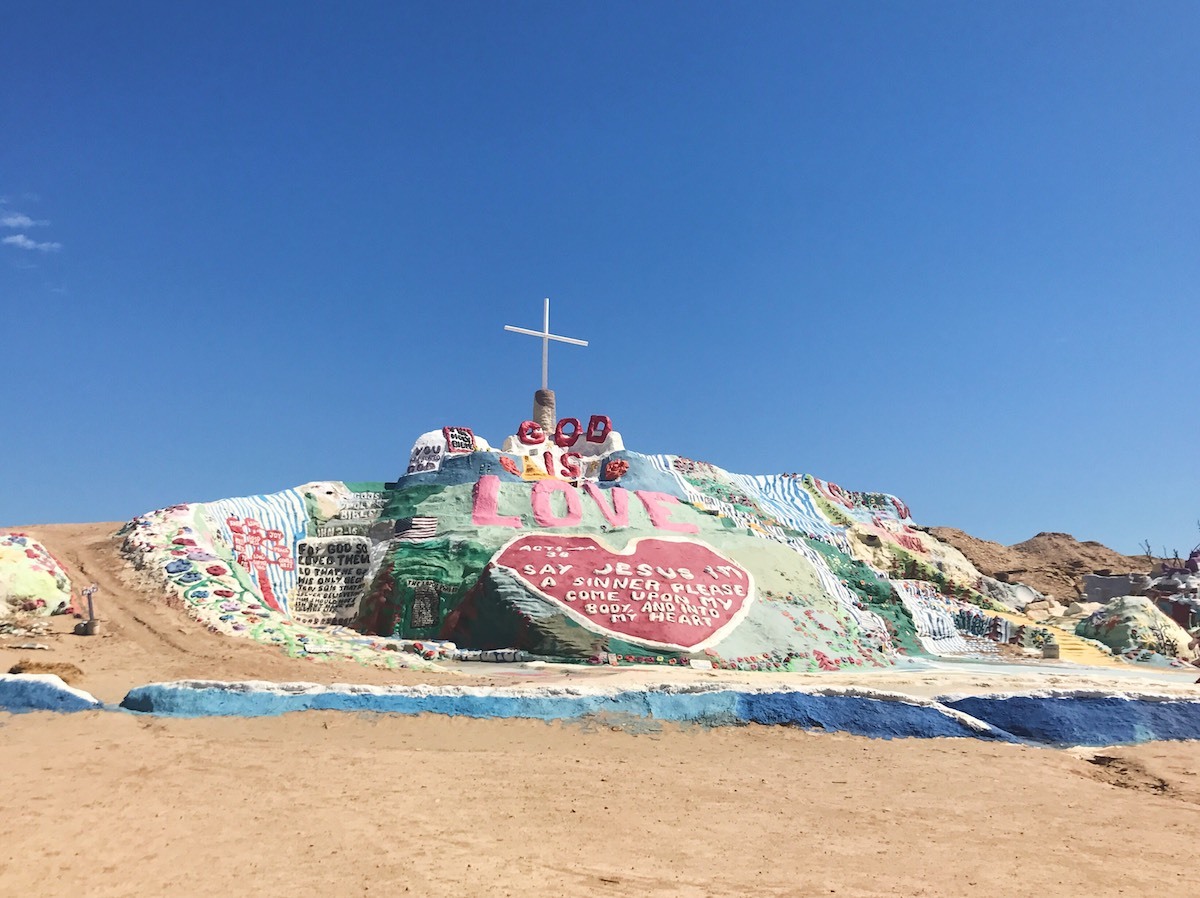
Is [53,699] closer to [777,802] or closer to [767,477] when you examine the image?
[777,802]

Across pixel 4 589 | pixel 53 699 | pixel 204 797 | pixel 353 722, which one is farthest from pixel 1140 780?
pixel 4 589

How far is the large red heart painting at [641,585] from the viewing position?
14609mm

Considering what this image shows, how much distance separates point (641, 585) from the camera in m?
15.4

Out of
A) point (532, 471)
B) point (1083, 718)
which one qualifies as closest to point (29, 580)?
point (532, 471)

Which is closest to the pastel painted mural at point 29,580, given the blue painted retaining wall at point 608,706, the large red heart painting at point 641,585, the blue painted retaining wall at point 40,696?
the blue painted retaining wall at point 40,696

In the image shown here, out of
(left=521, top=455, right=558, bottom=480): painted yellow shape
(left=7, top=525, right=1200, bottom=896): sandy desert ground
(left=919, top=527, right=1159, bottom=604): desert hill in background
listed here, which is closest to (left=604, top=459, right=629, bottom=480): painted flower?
(left=521, top=455, right=558, bottom=480): painted yellow shape

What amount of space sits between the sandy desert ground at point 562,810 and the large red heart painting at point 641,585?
5.23 m

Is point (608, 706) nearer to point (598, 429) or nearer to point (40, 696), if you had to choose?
point (40, 696)

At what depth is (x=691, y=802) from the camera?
6.89 meters

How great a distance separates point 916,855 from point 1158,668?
640 inches

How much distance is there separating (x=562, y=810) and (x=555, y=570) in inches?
358

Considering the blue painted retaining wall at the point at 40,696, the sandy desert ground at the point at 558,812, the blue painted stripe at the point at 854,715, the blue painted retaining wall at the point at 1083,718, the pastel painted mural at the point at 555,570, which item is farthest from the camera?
the pastel painted mural at the point at 555,570

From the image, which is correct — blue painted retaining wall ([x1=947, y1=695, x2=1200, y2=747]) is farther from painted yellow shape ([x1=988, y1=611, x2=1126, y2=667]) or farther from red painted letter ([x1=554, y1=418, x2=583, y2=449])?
red painted letter ([x1=554, y1=418, x2=583, y2=449])

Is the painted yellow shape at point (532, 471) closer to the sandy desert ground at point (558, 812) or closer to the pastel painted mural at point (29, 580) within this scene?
the pastel painted mural at point (29, 580)
